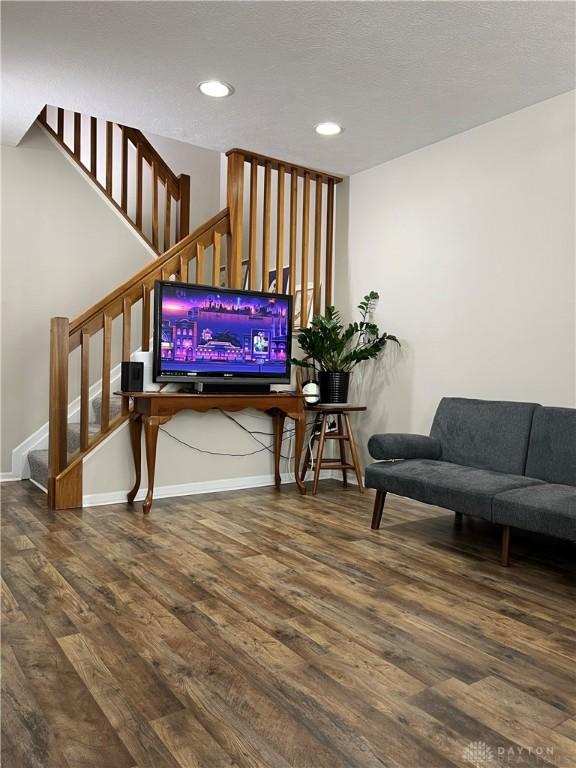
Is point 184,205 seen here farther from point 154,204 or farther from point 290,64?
point 290,64

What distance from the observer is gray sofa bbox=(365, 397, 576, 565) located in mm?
2641

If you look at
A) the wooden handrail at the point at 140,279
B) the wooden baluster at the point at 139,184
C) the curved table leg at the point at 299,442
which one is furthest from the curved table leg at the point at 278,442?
the wooden baluster at the point at 139,184

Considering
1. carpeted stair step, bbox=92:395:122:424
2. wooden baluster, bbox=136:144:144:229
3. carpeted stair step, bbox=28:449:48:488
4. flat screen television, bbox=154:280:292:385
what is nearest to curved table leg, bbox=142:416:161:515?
flat screen television, bbox=154:280:292:385

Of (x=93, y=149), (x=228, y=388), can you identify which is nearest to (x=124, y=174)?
(x=93, y=149)

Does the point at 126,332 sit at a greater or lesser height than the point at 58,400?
greater

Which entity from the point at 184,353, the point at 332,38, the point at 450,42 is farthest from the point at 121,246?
the point at 450,42

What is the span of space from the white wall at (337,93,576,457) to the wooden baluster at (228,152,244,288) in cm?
100

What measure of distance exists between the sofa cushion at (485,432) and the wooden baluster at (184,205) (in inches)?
125

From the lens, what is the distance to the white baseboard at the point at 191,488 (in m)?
3.83

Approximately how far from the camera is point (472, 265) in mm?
3926

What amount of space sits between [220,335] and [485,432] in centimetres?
186

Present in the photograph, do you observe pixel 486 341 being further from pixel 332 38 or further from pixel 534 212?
pixel 332 38

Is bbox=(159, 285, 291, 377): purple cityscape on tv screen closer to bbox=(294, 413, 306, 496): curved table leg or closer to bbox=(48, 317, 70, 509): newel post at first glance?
bbox=(294, 413, 306, 496): curved table leg

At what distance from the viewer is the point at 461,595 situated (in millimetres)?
2416
